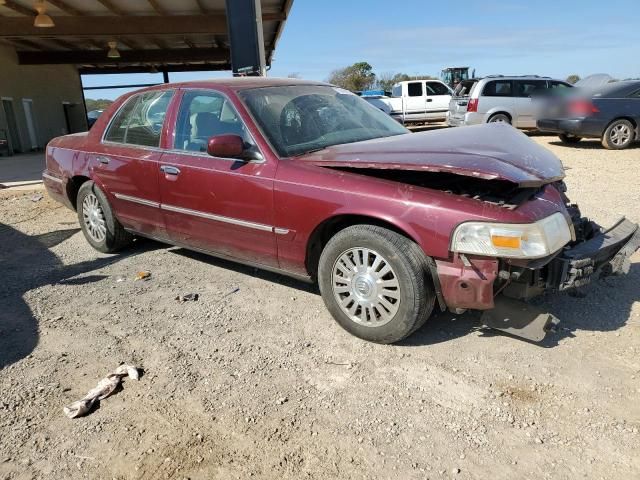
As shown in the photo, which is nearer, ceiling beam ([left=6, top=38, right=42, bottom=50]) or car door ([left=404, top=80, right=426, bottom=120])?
ceiling beam ([left=6, top=38, right=42, bottom=50])

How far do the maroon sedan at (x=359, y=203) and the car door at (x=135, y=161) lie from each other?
18mm

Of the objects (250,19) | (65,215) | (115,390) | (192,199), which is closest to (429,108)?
(250,19)

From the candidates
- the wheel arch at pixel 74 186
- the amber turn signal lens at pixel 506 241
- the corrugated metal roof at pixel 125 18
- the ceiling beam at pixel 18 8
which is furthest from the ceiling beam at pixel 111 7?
the amber turn signal lens at pixel 506 241

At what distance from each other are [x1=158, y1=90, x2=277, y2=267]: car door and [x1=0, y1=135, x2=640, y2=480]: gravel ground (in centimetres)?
47

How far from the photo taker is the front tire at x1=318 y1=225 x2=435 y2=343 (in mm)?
2979

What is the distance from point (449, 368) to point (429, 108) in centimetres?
1873

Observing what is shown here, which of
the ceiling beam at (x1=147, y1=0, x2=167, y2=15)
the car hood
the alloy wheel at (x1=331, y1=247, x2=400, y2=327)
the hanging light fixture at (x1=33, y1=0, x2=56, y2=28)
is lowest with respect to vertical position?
the alloy wheel at (x1=331, y1=247, x2=400, y2=327)

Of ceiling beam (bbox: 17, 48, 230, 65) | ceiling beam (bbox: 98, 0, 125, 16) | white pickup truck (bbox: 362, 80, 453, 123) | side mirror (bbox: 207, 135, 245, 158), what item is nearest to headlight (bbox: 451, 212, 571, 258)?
side mirror (bbox: 207, 135, 245, 158)

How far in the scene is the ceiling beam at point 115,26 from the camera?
45.8ft

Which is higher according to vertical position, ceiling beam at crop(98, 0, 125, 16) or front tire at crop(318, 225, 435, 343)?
ceiling beam at crop(98, 0, 125, 16)

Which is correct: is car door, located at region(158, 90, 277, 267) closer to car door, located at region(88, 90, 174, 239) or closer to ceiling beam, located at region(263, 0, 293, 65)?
car door, located at region(88, 90, 174, 239)

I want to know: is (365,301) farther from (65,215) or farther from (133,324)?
(65,215)

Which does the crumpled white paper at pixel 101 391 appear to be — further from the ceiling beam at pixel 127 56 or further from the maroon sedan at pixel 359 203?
the ceiling beam at pixel 127 56

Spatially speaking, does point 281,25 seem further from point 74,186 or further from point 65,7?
point 74,186
